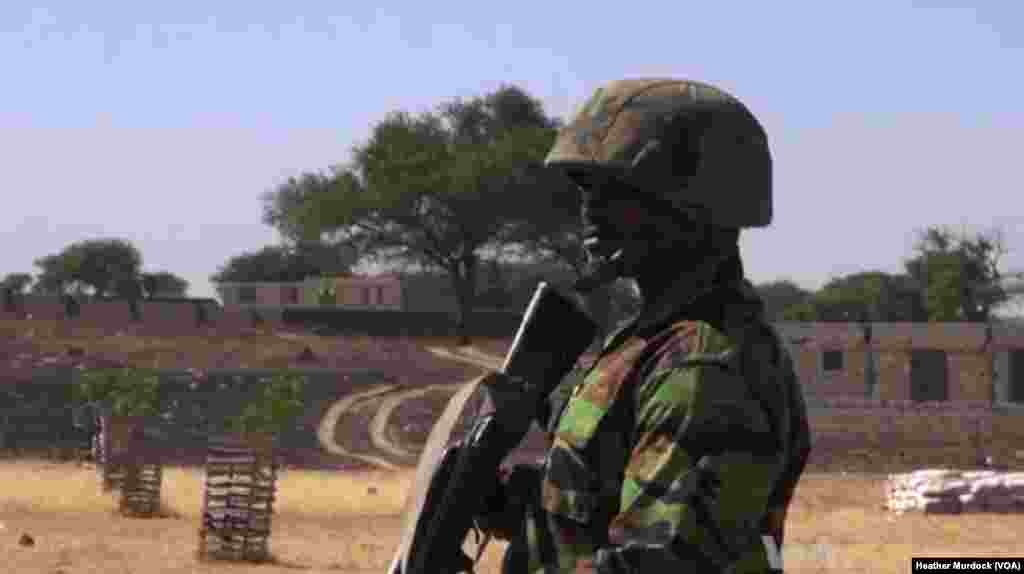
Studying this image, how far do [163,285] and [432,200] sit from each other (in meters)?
44.2

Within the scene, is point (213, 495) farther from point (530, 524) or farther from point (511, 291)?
point (511, 291)

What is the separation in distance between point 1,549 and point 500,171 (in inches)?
1908

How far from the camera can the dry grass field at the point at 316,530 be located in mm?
19891

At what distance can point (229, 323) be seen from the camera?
6325cm

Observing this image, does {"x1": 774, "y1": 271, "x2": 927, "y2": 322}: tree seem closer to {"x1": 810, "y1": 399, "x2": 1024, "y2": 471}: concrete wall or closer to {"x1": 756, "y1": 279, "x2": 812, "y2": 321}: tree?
{"x1": 756, "y1": 279, "x2": 812, "y2": 321}: tree

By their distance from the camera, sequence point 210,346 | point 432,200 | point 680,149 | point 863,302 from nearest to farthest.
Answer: point 680,149 → point 210,346 → point 432,200 → point 863,302

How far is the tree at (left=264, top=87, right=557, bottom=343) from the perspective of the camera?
67.6m

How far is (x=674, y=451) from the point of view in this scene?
2.78 metres

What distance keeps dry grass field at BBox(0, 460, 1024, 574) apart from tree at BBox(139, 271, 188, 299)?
67.7 meters

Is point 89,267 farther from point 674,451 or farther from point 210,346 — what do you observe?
point 674,451

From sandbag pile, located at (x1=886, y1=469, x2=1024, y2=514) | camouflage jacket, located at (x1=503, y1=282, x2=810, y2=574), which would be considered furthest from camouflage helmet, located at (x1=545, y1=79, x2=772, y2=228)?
sandbag pile, located at (x1=886, y1=469, x2=1024, y2=514)

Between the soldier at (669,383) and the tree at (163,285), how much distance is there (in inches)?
3900

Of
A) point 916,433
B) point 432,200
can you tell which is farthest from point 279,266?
point 916,433

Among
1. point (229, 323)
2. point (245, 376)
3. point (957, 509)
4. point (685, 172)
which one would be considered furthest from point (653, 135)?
point (229, 323)
